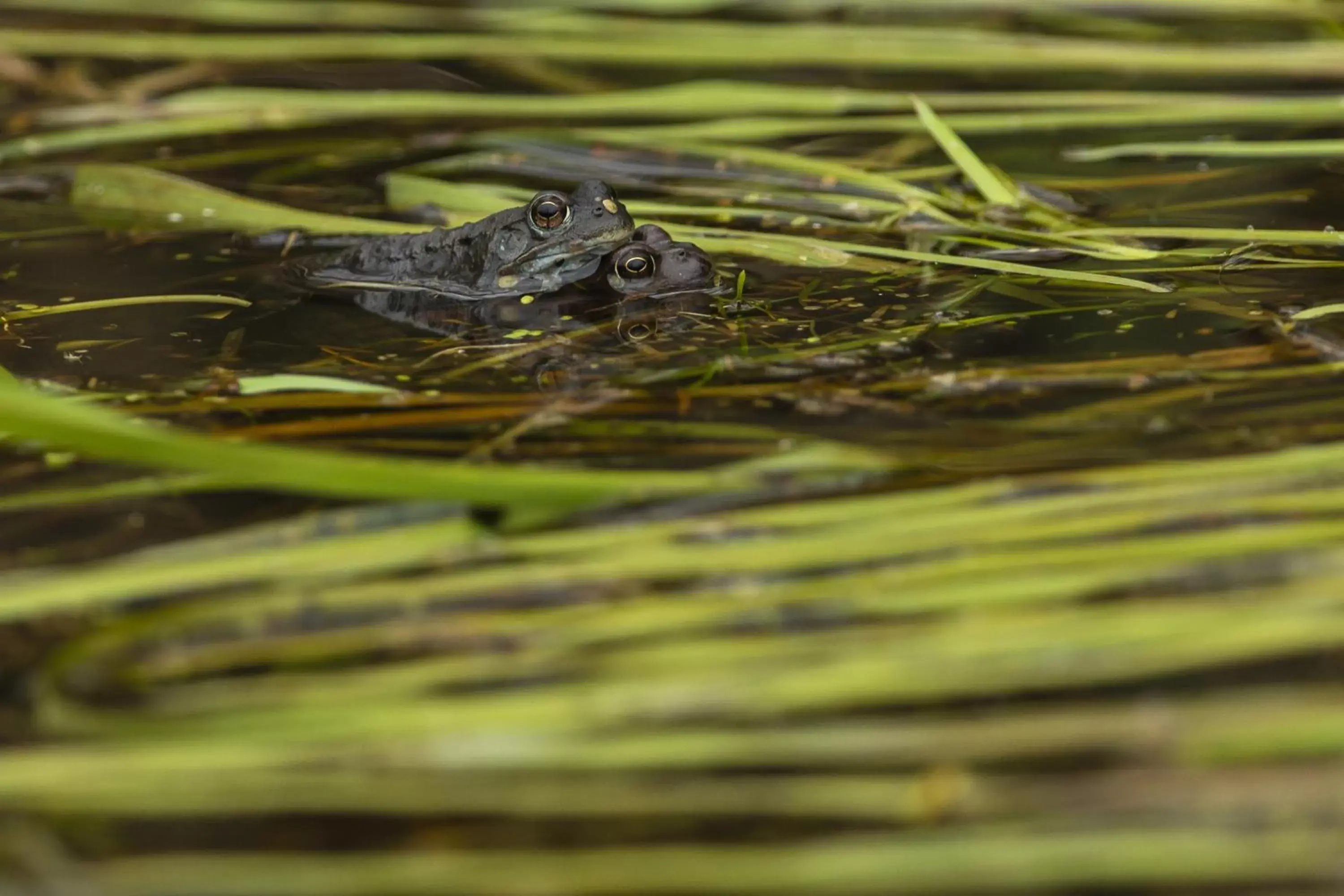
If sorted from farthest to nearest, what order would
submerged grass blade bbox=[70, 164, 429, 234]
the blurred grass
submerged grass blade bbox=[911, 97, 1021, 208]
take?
submerged grass blade bbox=[70, 164, 429, 234]
submerged grass blade bbox=[911, 97, 1021, 208]
the blurred grass

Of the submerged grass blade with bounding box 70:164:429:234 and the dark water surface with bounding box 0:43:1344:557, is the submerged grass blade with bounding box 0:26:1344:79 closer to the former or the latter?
the dark water surface with bounding box 0:43:1344:557

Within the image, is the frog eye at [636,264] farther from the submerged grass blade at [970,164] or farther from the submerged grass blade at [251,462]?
the submerged grass blade at [251,462]

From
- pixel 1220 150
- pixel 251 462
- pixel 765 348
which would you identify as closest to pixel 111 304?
pixel 765 348

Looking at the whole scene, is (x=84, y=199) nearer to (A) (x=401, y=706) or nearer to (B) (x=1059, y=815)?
(A) (x=401, y=706)

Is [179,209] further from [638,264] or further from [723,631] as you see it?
[723,631]

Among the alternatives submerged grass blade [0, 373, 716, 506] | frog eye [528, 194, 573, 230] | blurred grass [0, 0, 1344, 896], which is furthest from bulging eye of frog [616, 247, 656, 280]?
submerged grass blade [0, 373, 716, 506]
